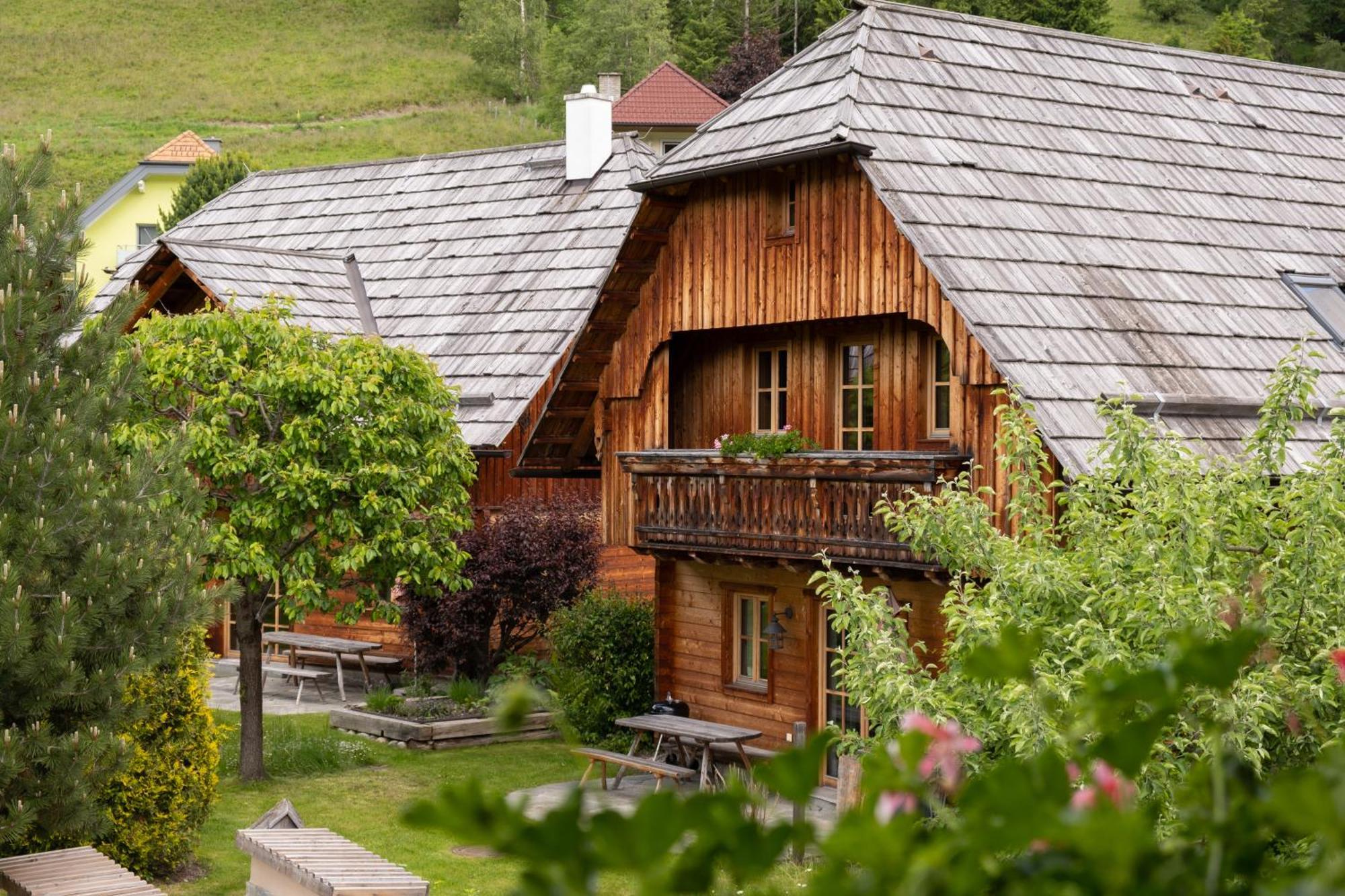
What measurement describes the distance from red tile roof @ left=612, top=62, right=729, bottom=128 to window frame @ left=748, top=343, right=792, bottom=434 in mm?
Answer: 34191

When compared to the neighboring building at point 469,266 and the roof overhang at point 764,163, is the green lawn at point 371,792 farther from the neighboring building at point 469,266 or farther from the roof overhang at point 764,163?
the roof overhang at point 764,163

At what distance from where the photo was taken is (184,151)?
162ft

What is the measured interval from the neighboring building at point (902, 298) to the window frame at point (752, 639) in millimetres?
26

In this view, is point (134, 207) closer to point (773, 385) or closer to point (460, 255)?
point (460, 255)

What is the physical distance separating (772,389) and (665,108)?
36.0 m

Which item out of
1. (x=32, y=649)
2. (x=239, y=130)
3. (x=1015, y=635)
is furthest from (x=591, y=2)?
(x=1015, y=635)

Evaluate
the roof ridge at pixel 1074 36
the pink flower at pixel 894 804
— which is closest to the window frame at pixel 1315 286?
the roof ridge at pixel 1074 36

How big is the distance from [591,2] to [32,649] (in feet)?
224

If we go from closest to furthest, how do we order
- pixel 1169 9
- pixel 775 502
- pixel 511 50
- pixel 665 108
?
pixel 775 502, pixel 665 108, pixel 1169 9, pixel 511 50

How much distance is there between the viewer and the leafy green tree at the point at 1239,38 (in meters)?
60.0

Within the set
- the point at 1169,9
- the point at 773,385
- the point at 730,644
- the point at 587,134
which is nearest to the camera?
the point at 773,385

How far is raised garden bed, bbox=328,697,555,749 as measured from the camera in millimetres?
18656

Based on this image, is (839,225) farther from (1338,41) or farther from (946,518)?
(1338,41)

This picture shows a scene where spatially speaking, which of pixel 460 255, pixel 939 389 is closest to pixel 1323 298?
pixel 939 389
